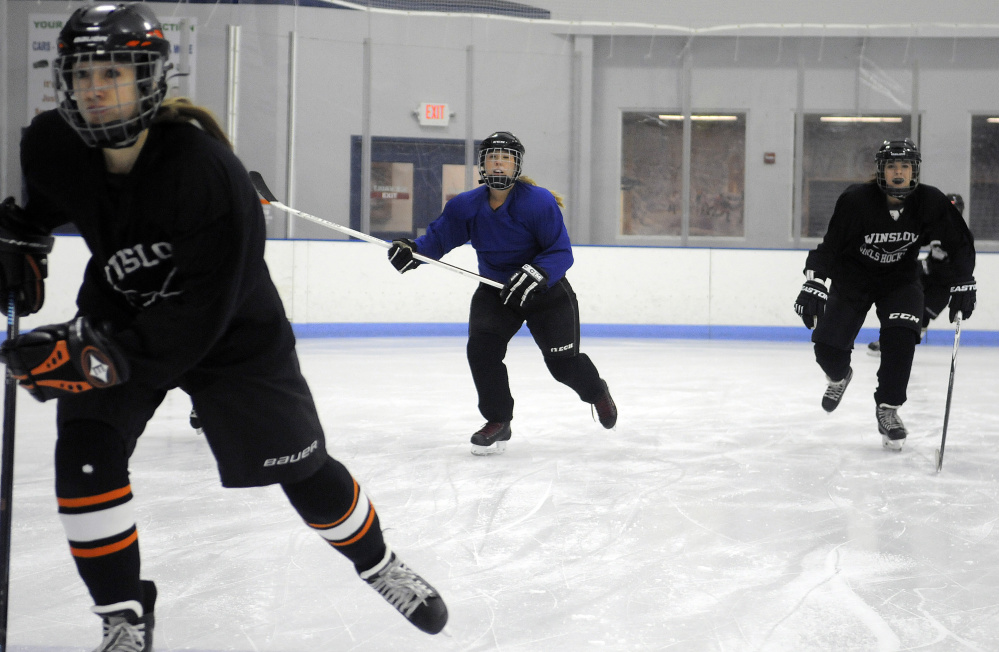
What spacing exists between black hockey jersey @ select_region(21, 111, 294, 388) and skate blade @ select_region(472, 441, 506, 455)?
1843mm

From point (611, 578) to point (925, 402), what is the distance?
9.84ft

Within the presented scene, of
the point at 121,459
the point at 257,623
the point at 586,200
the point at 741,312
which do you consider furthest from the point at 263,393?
the point at 586,200

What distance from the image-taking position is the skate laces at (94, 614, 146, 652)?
4.44ft

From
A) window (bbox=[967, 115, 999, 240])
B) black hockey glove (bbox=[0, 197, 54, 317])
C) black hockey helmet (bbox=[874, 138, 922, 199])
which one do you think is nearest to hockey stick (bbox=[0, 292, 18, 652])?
black hockey glove (bbox=[0, 197, 54, 317])

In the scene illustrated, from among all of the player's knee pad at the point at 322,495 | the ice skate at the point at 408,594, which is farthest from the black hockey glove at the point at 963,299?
the player's knee pad at the point at 322,495

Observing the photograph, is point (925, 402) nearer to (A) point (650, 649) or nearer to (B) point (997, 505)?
(B) point (997, 505)

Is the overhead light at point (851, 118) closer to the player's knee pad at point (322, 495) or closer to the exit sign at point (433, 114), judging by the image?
the exit sign at point (433, 114)

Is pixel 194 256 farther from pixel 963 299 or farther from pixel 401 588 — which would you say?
pixel 963 299

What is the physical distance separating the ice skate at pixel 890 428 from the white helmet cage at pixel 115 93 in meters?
2.77

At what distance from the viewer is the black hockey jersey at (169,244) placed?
1285 millimetres

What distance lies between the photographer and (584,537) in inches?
90.4

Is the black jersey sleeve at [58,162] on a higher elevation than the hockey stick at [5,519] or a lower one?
higher

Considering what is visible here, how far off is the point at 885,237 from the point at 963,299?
330mm

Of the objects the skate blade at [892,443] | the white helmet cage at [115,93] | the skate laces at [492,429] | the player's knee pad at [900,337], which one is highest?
the white helmet cage at [115,93]
